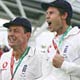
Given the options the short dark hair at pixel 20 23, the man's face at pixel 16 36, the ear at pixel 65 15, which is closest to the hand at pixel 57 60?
the ear at pixel 65 15

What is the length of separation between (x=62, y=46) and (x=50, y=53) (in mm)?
174

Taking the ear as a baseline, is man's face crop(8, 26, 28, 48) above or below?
below

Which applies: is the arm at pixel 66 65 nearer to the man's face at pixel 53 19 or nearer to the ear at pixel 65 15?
the man's face at pixel 53 19

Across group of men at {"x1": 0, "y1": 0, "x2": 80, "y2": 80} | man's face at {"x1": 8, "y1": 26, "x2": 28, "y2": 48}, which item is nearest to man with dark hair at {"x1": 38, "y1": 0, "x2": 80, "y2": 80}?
group of men at {"x1": 0, "y1": 0, "x2": 80, "y2": 80}

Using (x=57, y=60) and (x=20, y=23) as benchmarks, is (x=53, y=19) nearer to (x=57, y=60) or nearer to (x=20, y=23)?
(x=57, y=60)

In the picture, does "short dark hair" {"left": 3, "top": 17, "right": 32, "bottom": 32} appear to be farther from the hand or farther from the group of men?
the hand

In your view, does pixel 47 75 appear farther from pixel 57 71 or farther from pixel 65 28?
pixel 65 28

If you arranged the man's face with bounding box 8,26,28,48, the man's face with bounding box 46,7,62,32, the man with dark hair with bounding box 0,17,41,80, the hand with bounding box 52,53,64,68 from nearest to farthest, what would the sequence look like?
the hand with bounding box 52,53,64,68 → the man's face with bounding box 46,7,62,32 → the man with dark hair with bounding box 0,17,41,80 → the man's face with bounding box 8,26,28,48

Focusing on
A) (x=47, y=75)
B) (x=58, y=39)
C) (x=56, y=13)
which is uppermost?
(x=56, y=13)

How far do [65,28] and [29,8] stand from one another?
8.98 m

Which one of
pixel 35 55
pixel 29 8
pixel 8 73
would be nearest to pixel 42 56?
pixel 35 55

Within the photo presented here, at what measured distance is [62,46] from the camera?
13.9ft

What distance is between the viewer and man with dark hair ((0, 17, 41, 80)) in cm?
459

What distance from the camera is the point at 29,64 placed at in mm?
4629
